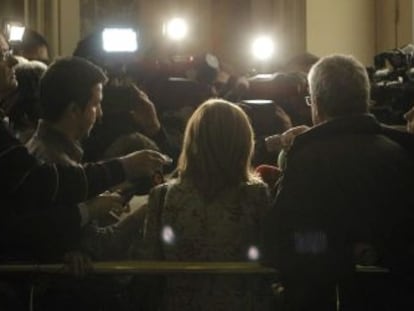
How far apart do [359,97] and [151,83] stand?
2.48m

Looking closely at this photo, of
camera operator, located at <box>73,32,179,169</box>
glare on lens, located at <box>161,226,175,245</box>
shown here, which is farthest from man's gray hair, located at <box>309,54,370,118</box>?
camera operator, located at <box>73,32,179,169</box>

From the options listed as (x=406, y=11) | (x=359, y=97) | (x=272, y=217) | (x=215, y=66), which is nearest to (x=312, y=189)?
(x=272, y=217)

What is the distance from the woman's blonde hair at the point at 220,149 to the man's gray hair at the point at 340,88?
0.77 feet

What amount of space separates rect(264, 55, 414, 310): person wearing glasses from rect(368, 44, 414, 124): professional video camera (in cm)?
156

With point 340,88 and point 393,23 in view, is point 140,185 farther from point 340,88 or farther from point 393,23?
point 393,23

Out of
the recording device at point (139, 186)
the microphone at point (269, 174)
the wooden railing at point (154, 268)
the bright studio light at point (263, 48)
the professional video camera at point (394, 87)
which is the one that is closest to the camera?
the wooden railing at point (154, 268)

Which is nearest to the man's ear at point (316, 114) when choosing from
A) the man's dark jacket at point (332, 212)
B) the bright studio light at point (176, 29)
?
the man's dark jacket at point (332, 212)

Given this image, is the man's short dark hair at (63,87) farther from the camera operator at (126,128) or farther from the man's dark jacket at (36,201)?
the camera operator at (126,128)

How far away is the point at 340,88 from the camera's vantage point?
2.70 m

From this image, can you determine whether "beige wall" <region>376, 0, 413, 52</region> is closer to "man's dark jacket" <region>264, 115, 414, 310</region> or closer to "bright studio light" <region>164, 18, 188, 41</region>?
"bright studio light" <region>164, 18, 188, 41</region>

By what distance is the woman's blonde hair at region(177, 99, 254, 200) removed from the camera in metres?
2.67

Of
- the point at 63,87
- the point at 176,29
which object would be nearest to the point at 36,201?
the point at 63,87

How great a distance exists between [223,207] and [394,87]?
1857 millimetres

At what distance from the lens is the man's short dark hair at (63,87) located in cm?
285
